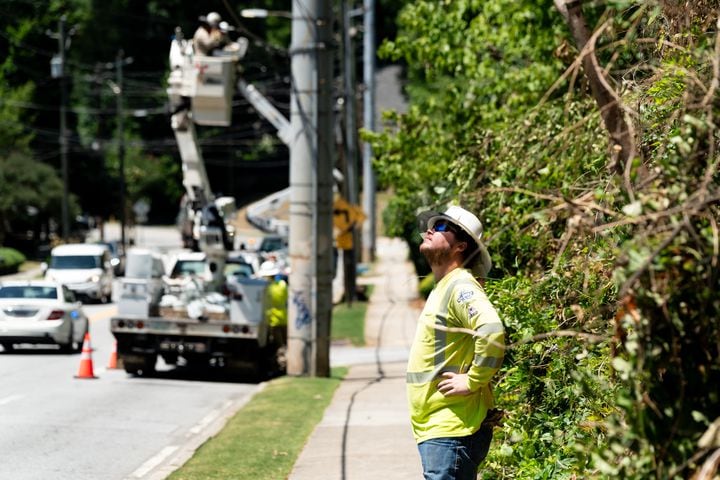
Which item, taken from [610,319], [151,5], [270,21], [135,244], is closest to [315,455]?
[610,319]

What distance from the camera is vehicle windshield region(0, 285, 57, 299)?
2300cm

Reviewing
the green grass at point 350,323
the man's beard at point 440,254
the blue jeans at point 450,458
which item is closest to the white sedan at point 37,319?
the green grass at point 350,323

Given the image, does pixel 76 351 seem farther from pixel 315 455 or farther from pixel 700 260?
pixel 700 260

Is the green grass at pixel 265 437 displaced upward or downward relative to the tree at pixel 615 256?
downward

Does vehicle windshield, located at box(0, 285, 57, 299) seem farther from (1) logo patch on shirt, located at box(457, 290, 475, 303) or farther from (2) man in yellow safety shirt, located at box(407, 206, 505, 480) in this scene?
(1) logo patch on shirt, located at box(457, 290, 475, 303)

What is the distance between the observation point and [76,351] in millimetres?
23547

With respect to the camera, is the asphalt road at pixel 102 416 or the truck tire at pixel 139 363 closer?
the asphalt road at pixel 102 416

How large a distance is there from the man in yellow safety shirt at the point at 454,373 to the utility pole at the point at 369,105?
101ft

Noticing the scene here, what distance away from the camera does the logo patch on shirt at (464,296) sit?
575cm

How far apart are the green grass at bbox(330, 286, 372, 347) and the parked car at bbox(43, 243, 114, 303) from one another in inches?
310

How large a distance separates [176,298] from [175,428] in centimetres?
560

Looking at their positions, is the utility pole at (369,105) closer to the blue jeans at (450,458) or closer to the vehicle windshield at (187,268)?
the vehicle windshield at (187,268)

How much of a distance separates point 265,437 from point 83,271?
27064mm

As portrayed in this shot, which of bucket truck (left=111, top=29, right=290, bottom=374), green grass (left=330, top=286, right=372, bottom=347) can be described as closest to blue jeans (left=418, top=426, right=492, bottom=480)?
bucket truck (left=111, top=29, right=290, bottom=374)
